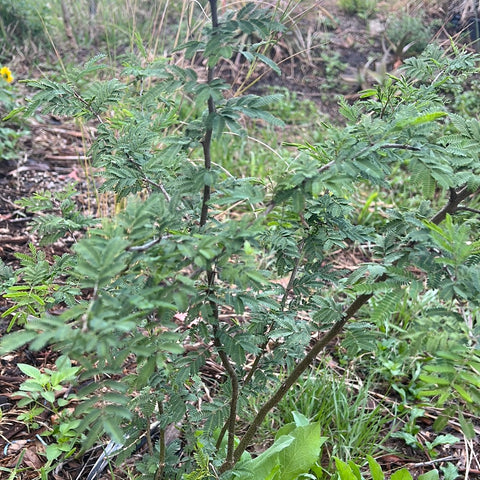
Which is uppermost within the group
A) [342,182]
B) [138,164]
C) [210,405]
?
[342,182]

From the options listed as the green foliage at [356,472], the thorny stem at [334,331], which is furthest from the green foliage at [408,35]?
the green foliage at [356,472]

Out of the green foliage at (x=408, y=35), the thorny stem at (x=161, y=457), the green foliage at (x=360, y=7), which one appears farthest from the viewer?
the green foliage at (x=360, y=7)

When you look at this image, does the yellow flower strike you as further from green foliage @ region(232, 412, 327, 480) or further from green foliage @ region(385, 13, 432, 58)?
green foliage @ region(385, 13, 432, 58)

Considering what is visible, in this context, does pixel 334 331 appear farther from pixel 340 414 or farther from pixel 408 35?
pixel 408 35

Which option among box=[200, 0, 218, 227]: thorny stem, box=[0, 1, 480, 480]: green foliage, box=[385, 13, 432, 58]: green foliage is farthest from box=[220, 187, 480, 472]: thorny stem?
box=[385, 13, 432, 58]: green foliage

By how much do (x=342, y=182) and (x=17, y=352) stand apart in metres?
1.79

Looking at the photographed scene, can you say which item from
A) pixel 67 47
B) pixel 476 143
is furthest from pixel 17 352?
pixel 67 47

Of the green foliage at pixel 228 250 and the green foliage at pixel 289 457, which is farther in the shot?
the green foliage at pixel 289 457

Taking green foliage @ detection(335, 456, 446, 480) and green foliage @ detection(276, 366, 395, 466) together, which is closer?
green foliage @ detection(335, 456, 446, 480)

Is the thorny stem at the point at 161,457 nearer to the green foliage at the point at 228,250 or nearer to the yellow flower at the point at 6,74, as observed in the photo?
the green foliage at the point at 228,250

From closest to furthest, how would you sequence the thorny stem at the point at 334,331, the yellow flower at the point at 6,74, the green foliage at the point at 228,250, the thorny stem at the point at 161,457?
1. the green foliage at the point at 228,250
2. the thorny stem at the point at 334,331
3. the thorny stem at the point at 161,457
4. the yellow flower at the point at 6,74

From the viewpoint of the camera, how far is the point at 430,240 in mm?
1173

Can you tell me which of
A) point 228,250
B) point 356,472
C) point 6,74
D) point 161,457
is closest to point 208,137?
point 228,250

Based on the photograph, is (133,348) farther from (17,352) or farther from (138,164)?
(17,352)
